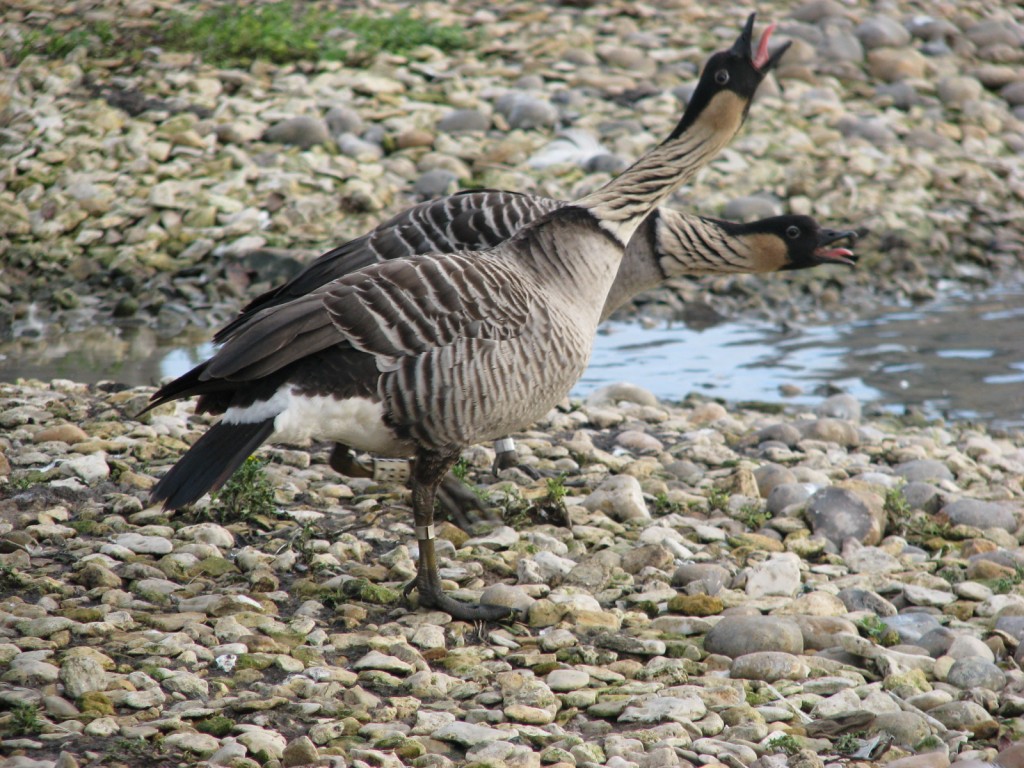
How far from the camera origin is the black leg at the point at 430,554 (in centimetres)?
478

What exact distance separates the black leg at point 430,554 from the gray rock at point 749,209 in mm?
6639

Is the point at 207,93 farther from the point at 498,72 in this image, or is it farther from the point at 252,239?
the point at 498,72

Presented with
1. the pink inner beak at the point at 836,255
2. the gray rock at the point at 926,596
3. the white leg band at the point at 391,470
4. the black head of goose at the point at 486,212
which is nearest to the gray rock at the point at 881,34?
the pink inner beak at the point at 836,255

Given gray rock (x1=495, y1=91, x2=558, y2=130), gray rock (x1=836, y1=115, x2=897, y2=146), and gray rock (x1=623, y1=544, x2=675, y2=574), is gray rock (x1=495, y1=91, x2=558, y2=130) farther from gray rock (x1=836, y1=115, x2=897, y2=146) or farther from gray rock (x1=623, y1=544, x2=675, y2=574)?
gray rock (x1=623, y1=544, x2=675, y2=574)

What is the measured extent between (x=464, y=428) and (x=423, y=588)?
2.26ft

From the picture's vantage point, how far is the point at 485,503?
5.89 m

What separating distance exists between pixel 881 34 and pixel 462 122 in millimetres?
5577

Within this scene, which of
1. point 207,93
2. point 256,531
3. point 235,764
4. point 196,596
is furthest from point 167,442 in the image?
point 207,93

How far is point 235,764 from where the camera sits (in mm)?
3486

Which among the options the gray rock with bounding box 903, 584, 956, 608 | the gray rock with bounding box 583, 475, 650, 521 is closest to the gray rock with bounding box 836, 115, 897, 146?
the gray rock with bounding box 583, 475, 650, 521

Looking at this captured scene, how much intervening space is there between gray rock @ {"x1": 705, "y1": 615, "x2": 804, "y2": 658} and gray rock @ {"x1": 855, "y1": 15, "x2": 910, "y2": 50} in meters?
10.8

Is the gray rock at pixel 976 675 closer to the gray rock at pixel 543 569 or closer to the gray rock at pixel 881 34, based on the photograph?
the gray rock at pixel 543 569

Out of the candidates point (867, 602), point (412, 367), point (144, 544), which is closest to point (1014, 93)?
point (867, 602)

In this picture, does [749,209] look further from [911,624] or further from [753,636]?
[753,636]
